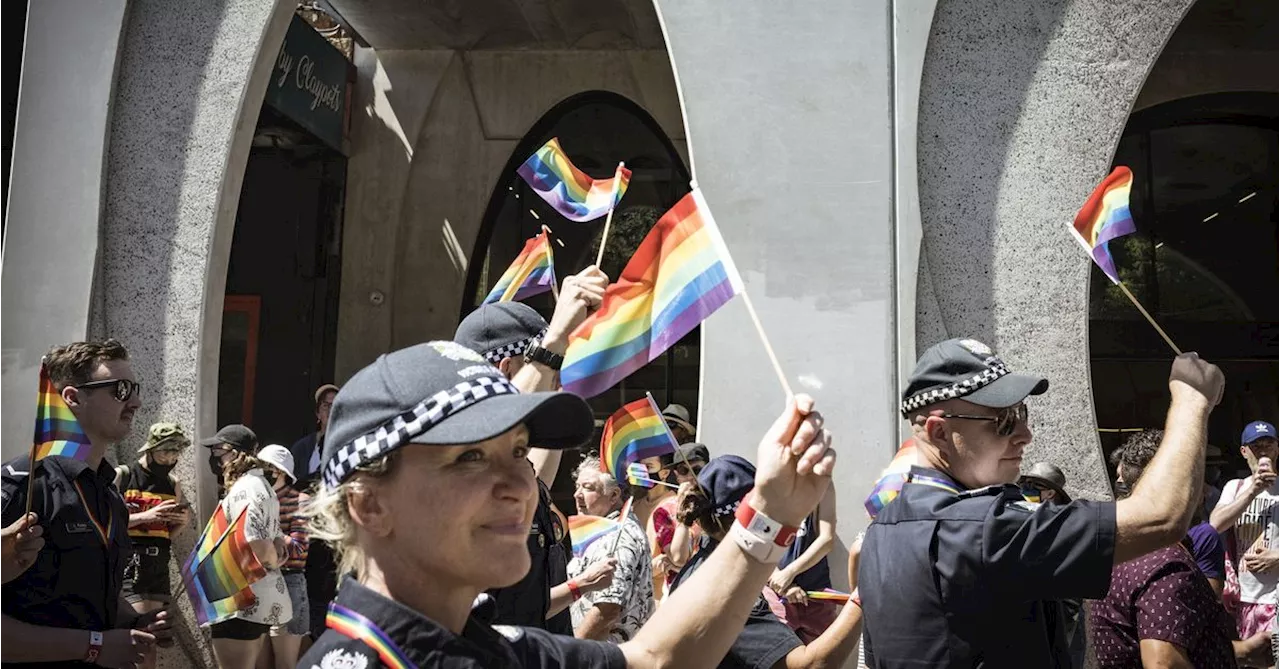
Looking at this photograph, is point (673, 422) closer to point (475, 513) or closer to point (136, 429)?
point (136, 429)

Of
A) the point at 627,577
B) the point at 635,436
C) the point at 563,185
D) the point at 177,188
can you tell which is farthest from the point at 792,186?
the point at 177,188

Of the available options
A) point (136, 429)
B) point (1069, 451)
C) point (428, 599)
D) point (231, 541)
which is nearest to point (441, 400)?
point (428, 599)

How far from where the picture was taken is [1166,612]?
417 cm

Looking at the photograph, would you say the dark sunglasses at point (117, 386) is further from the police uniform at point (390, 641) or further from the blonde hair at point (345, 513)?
the police uniform at point (390, 641)

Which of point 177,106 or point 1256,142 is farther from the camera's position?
point 1256,142

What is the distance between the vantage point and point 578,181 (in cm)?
650

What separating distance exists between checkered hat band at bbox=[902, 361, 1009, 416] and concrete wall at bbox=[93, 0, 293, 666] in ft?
19.9

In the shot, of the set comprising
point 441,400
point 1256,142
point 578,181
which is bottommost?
point 441,400

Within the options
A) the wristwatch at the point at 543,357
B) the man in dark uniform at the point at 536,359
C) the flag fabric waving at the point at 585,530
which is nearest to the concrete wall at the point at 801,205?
the flag fabric waving at the point at 585,530

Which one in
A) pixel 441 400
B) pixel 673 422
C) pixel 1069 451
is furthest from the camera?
pixel 673 422

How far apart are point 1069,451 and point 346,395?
20.7ft

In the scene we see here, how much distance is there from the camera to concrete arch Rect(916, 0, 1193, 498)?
771 centimetres

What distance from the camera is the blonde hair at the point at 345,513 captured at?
2016 millimetres

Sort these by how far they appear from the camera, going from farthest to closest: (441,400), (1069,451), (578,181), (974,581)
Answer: (1069,451) < (578,181) < (974,581) < (441,400)
